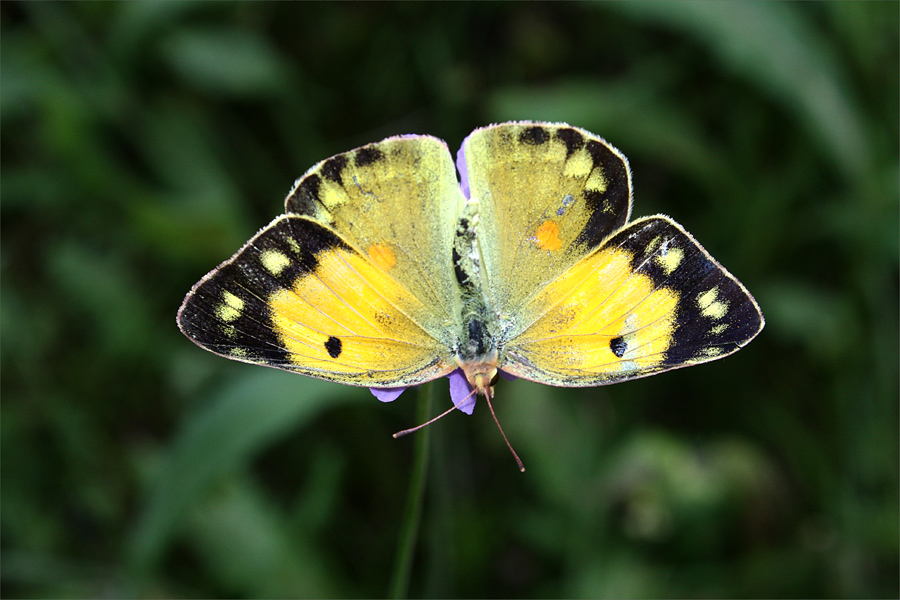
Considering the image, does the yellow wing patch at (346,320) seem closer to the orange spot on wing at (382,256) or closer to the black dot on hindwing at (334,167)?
the orange spot on wing at (382,256)

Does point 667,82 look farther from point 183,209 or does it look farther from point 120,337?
point 120,337

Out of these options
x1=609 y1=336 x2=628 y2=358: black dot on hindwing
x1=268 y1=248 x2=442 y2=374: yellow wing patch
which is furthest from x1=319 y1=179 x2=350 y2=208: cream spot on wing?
x1=609 y1=336 x2=628 y2=358: black dot on hindwing

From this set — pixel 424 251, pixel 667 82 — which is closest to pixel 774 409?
pixel 667 82

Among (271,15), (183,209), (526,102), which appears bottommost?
(183,209)

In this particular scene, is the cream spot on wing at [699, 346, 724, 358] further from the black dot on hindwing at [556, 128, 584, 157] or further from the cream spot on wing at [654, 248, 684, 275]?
the black dot on hindwing at [556, 128, 584, 157]

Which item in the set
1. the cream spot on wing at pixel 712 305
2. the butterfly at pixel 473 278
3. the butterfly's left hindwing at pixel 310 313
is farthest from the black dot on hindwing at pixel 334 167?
the cream spot on wing at pixel 712 305

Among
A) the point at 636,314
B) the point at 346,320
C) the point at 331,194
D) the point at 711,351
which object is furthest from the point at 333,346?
the point at 711,351
